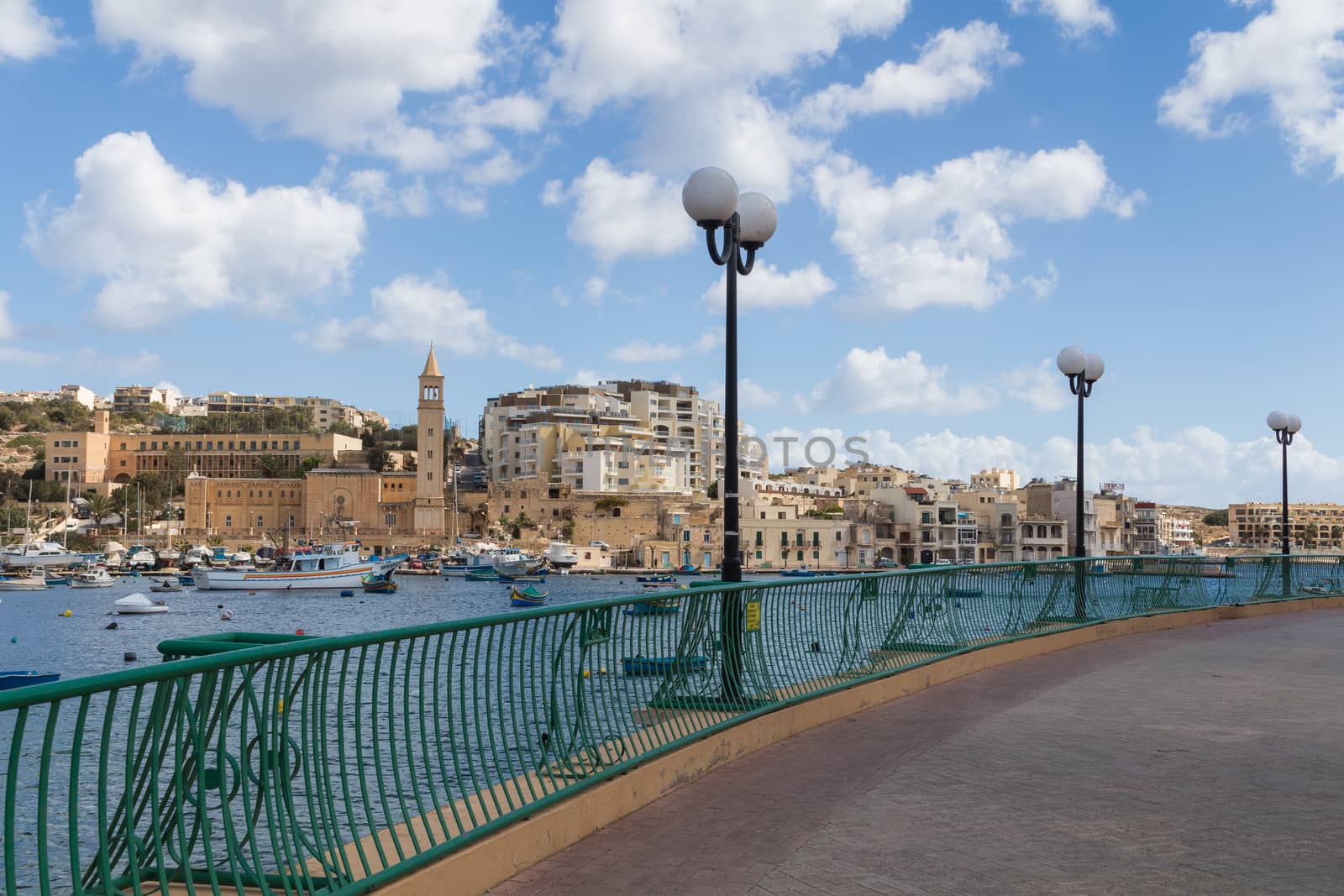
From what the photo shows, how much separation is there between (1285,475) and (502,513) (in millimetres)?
116600

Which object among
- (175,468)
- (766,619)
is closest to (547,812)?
(766,619)

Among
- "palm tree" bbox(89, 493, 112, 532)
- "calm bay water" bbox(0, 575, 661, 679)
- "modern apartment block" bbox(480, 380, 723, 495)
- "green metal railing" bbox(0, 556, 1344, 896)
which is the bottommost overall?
"calm bay water" bbox(0, 575, 661, 679)

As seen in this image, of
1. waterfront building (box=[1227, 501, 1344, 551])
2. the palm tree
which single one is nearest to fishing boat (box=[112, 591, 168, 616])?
the palm tree

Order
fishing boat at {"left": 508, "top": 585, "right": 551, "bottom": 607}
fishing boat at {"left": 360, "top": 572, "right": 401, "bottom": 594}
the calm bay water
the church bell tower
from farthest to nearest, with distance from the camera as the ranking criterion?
the church bell tower
fishing boat at {"left": 360, "top": 572, "right": 401, "bottom": 594}
fishing boat at {"left": 508, "top": 585, "right": 551, "bottom": 607}
the calm bay water

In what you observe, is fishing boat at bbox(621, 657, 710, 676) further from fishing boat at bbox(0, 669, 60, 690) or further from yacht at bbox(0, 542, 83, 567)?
yacht at bbox(0, 542, 83, 567)

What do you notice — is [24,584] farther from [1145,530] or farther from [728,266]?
[1145,530]

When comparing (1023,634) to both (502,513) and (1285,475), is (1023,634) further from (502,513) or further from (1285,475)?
(502,513)

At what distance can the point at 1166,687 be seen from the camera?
1167 cm

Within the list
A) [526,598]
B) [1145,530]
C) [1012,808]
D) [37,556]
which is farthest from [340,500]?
[1012,808]

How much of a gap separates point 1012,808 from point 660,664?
2.45 m

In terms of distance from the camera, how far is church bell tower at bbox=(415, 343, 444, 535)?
140250 mm

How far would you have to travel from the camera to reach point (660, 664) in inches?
314

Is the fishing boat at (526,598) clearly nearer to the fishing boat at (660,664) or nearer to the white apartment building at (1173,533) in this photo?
the fishing boat at (660,664)

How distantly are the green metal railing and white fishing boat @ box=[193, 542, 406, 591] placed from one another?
276 ft
